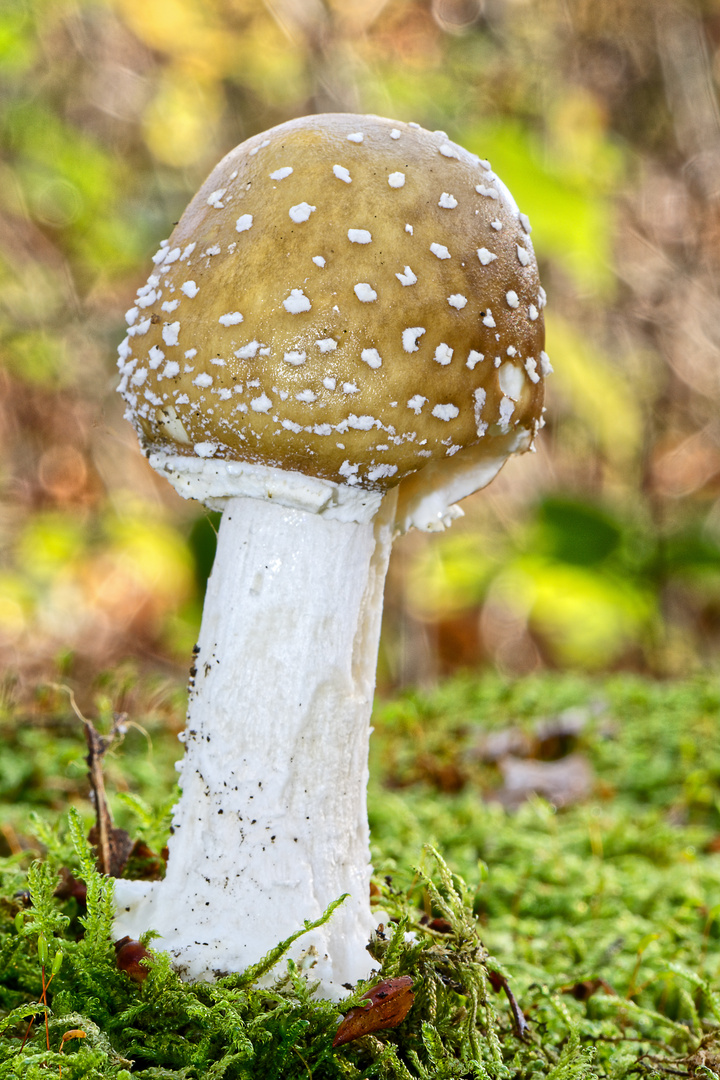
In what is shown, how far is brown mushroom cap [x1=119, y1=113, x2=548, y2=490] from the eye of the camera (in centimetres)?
171

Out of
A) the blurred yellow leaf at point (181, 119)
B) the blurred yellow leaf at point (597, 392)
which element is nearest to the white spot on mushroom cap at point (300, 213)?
the blurred yellow leaf at point (597, 392)

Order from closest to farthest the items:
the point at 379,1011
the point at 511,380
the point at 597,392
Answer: the point at 379,1011 < the point at 511,380 < the point at 597,392

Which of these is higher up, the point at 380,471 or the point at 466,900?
the point at 380,471

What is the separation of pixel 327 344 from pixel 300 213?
298 mm

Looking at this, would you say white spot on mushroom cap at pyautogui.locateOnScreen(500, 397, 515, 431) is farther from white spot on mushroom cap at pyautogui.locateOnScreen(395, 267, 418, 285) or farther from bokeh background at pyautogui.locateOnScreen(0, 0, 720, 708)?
bokeh background at pyautogui.locateOnScreen(0, 0, 720, 708)

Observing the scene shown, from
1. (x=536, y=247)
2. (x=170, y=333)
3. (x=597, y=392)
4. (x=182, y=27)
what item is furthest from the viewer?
(x=182, y=27)

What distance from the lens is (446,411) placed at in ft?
5.79

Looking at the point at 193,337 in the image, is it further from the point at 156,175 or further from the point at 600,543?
the point at 156,175

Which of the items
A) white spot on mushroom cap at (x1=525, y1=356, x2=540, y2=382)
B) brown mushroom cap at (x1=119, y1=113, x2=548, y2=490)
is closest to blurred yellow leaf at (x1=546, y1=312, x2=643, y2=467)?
white spot on mushroom cap at (x1=525, y1=356, x2=540, y2=382)

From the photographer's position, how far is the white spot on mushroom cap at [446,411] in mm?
A: 1754

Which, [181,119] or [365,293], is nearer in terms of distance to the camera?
[365,293]

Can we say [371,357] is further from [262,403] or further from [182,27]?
[182,27]

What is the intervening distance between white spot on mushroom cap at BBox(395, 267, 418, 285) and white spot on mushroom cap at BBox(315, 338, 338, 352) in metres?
0.19

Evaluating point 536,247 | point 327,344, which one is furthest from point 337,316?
point 536,247
